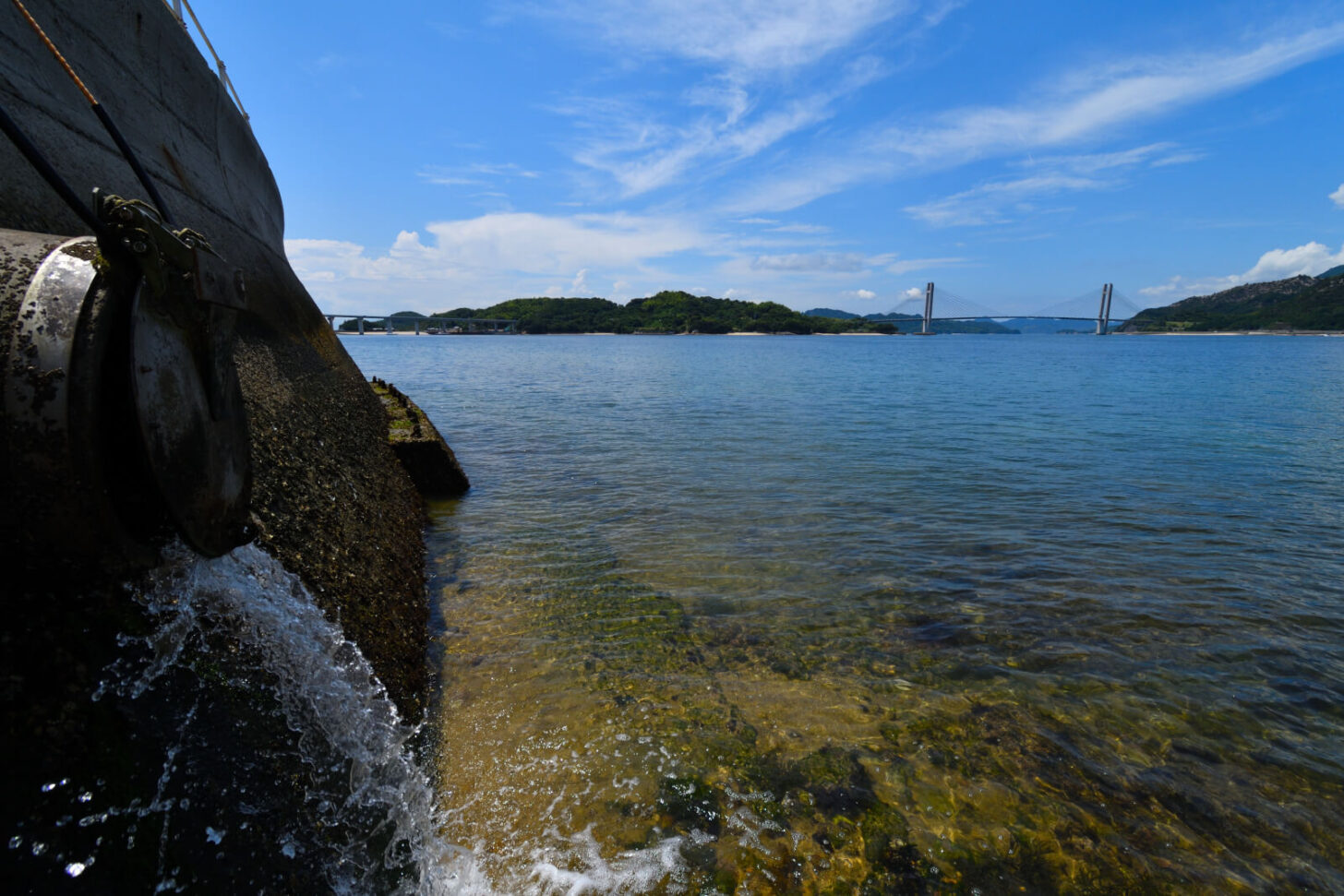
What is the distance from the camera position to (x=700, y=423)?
20781 mm

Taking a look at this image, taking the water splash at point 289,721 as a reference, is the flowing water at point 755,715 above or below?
below

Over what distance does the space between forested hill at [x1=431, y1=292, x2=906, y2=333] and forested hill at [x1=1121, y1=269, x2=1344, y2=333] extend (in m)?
83.9

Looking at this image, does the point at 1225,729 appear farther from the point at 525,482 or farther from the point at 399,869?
the point at 525,482

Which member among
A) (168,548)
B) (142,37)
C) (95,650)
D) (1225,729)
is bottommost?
(1225,729)

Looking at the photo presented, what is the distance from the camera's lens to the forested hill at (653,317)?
174 m

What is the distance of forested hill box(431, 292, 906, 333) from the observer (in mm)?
173500

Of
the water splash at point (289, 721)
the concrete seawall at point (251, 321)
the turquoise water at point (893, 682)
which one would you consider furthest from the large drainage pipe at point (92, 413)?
the turquoise water at point (893, 682)

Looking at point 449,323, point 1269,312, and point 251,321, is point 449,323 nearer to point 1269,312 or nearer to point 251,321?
point 251,321

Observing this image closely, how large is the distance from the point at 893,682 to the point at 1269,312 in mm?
228264

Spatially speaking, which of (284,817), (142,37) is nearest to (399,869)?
(284,817)

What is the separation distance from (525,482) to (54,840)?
1043 cm

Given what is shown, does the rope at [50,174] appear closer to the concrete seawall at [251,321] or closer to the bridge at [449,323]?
the concrete seawall at [251,321]

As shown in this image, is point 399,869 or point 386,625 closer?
point 399,869

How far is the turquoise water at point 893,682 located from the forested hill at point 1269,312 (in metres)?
195
